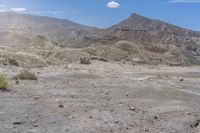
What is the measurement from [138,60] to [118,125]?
1206 inches

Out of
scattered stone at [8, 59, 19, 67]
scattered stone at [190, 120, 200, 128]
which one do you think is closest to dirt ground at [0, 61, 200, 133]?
scattered stone at [190, 120, 200, 128]

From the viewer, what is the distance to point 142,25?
119 m

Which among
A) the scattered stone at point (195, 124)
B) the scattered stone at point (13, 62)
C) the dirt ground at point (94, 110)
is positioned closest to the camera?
the dirt ground at point (94, 110)

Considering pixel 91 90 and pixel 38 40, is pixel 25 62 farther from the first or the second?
pixel 38 40

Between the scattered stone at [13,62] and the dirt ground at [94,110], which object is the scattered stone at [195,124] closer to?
the dirt ground at [94,110]

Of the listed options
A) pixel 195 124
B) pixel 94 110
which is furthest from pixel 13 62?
pixel 195 124

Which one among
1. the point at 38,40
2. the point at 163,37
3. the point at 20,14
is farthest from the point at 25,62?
the point at 20,14

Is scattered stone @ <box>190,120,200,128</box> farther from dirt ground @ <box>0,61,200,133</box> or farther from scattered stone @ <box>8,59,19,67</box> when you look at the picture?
scattered stone @ <box>8,59,19,67</box>

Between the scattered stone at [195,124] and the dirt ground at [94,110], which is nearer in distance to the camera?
the dirt ground at [94,110]

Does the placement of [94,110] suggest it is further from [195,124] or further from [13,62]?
[13,62]

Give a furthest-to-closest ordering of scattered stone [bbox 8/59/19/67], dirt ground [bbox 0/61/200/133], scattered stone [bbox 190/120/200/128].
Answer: scattered stone [bbox 8/59/19/67] → scattered stone [bbox 190/120/200/128] → dirt ground [bbox 0/61/200/133]

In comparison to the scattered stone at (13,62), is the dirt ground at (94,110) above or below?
below

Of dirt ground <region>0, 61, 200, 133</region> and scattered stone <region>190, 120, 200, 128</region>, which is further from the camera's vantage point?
scattered stone <region>190, 120, 200, 128</region>

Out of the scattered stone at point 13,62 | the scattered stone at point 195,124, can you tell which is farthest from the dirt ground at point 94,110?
the scattered stone at point 13,62
